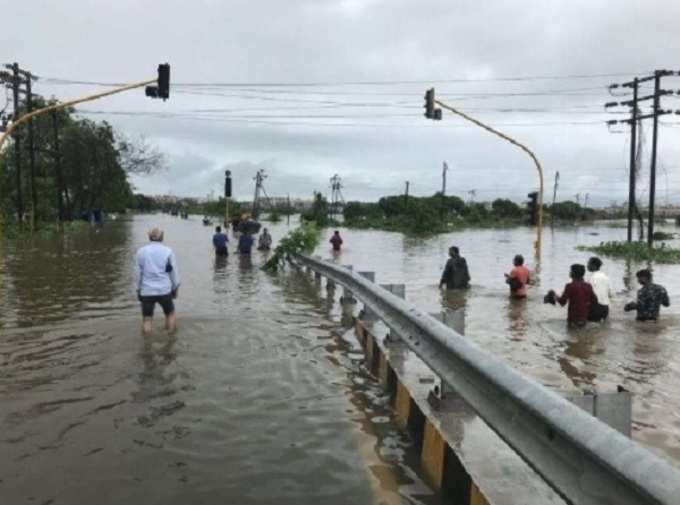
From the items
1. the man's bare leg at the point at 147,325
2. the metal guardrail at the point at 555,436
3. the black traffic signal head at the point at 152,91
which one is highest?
the black traffic signal head at the point at 152,91

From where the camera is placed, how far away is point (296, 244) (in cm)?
2147

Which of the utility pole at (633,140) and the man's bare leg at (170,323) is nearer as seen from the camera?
the man's bare leg at (170,323)

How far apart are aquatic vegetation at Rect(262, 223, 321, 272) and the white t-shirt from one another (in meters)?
10.1

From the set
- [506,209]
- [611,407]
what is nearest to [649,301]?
[611,407]

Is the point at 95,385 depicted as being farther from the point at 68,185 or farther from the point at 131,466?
the point at 68,185

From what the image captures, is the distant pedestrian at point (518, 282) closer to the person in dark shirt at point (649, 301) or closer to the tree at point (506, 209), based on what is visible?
the person in dark shirt at point (649, 301)

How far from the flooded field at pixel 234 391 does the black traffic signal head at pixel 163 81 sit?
680 centimetres

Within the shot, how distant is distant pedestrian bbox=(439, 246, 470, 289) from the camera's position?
57.6 feet

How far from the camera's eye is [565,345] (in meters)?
10.3

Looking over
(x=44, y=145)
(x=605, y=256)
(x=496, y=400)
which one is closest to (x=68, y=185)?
(x=44, y=145)

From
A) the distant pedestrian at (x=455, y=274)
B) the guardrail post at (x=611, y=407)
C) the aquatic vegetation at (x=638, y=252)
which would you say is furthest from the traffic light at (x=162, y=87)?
the aquatic vegetation at (x=638, y=252)

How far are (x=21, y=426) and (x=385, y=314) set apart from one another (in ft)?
13.0

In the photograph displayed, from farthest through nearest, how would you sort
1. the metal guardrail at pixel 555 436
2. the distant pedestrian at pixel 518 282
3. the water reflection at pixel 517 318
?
the distant pedestrian at pixel 518 282
the water reflection at pixel 517 318
the metal guardrail at pixel 555 436

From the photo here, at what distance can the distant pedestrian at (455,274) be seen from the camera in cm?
1755
